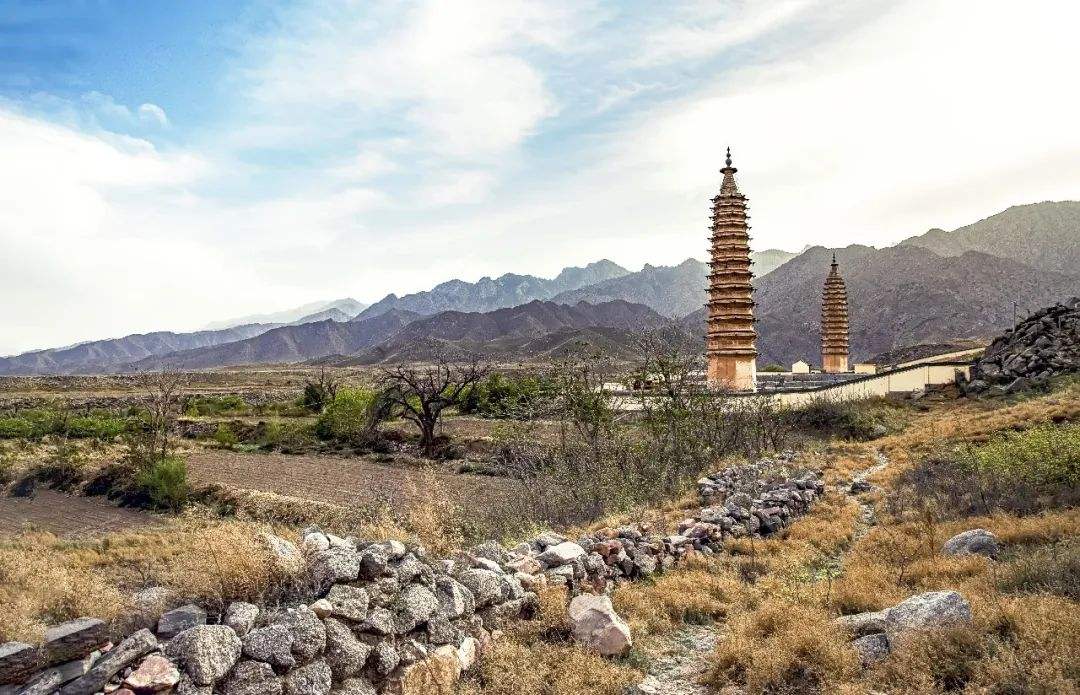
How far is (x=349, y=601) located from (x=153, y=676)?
159 cm

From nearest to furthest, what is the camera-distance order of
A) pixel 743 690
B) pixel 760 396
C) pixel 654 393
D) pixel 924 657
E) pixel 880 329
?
pixel 924 657
pixel 743 690
pixel 654 393
pixel 760 396
pixel 880 329

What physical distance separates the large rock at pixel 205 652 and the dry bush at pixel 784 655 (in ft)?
14.0

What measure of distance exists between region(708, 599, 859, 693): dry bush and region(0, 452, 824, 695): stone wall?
7.32 ft

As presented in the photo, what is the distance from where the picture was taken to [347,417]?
4456 centimetres

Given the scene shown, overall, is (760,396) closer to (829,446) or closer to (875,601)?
(829,446)

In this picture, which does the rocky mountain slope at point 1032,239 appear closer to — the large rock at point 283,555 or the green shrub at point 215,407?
the green shrub at point 215,407

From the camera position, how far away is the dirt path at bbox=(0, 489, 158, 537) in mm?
22500

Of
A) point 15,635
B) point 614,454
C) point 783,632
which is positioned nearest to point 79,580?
point 15,635

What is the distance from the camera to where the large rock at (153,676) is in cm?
457

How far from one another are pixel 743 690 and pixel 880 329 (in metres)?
144

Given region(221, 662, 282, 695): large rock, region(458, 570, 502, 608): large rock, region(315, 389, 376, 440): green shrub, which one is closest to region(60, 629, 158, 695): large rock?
region(221, 662, 282, 695): large rock

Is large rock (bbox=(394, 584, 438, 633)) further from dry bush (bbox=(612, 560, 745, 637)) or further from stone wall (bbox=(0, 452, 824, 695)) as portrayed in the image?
dry bush (bbox=(612, 560, 745, 637))

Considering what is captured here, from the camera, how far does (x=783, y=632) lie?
21.6ft

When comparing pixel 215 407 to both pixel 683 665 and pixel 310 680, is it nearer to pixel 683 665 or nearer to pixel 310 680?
pixel 310 680
